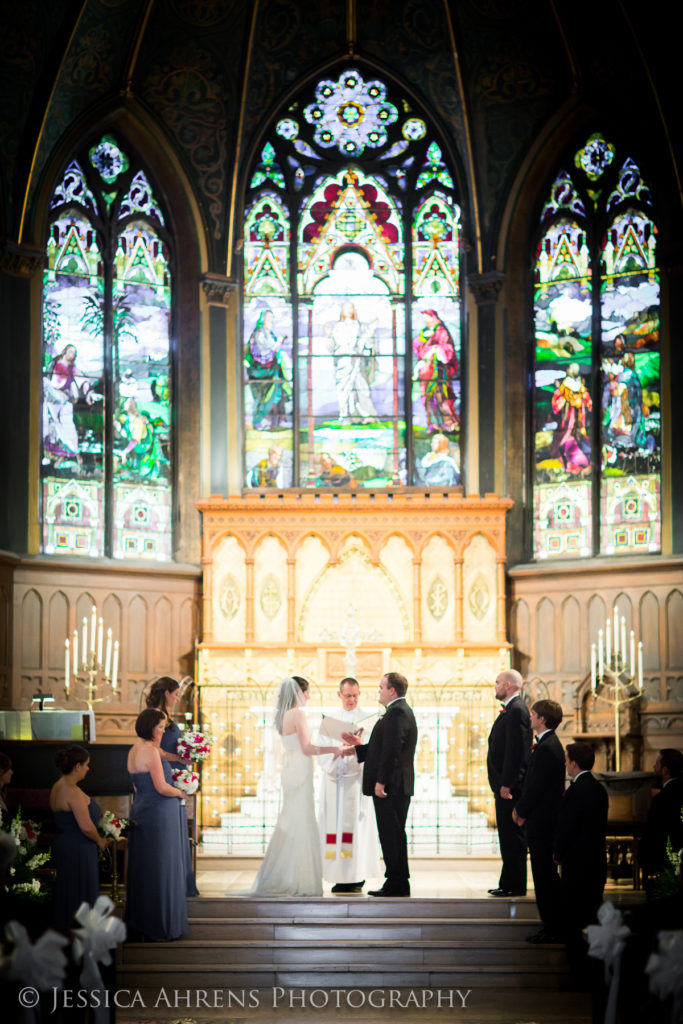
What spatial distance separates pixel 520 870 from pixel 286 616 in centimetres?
647

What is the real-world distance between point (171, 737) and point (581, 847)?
3069 mm

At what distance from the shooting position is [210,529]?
53.6 ft

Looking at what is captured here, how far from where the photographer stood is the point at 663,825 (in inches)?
381

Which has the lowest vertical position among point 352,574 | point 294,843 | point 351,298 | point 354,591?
point 294,843

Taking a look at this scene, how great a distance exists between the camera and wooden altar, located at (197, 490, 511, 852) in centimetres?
1603

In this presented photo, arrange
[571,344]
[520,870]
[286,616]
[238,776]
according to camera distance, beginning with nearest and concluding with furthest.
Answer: [520,870]
[238,776]
[286,616]
[571,344]

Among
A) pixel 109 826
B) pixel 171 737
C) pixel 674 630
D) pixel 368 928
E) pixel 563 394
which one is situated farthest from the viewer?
pixel 563 394

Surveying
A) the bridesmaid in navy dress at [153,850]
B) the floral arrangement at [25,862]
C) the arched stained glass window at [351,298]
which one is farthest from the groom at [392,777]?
the arched stained glass window at [351,298]

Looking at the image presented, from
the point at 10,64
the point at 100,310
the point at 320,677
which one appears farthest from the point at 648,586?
the point at 10,64

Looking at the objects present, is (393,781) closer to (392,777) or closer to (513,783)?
(392,777)

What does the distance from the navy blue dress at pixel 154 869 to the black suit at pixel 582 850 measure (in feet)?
7.98

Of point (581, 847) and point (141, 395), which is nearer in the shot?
point (581, 847)

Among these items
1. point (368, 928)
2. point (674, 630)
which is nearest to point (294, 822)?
point (368, 928)

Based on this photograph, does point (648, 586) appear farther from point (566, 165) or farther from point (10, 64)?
point (10, 64)
